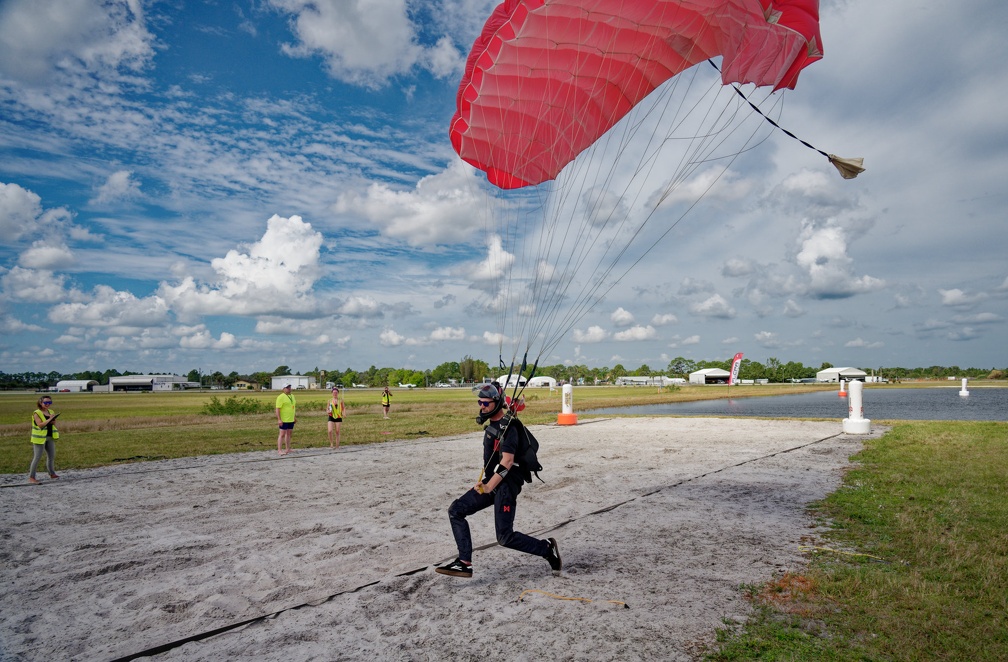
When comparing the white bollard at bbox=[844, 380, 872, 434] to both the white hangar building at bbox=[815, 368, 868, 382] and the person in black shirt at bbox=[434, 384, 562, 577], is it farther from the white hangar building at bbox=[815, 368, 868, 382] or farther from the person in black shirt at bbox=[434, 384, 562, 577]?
the white hangar building at bbox=[815, 368, 868, 382]

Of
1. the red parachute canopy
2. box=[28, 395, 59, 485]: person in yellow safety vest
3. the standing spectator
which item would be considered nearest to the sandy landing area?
box=[28, 395, 59, 485]: person in yellow safety vest

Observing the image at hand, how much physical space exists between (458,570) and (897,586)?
149 inches

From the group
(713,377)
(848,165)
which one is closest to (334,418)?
(848,165)

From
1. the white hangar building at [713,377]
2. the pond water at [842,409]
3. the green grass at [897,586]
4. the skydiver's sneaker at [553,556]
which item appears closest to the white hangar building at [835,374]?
the white hangar building at [713,377]

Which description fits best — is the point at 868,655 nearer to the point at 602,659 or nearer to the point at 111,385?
the point at 602,659

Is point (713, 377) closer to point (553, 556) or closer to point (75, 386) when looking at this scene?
point (553, 556)

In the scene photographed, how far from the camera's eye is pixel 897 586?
15.8 ft

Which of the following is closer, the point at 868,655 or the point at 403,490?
the point at 868,655

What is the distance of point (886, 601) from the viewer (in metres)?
4.56

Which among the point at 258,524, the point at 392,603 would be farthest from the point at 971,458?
the point at 258,524

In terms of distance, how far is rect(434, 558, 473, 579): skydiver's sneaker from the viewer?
522 centimetres

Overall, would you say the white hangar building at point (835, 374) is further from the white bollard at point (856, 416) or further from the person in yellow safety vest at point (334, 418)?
the person in yellow safety vest at point (334, 418)

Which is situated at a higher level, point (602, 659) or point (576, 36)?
point (576, 36)

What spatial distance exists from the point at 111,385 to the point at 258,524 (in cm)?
19715
